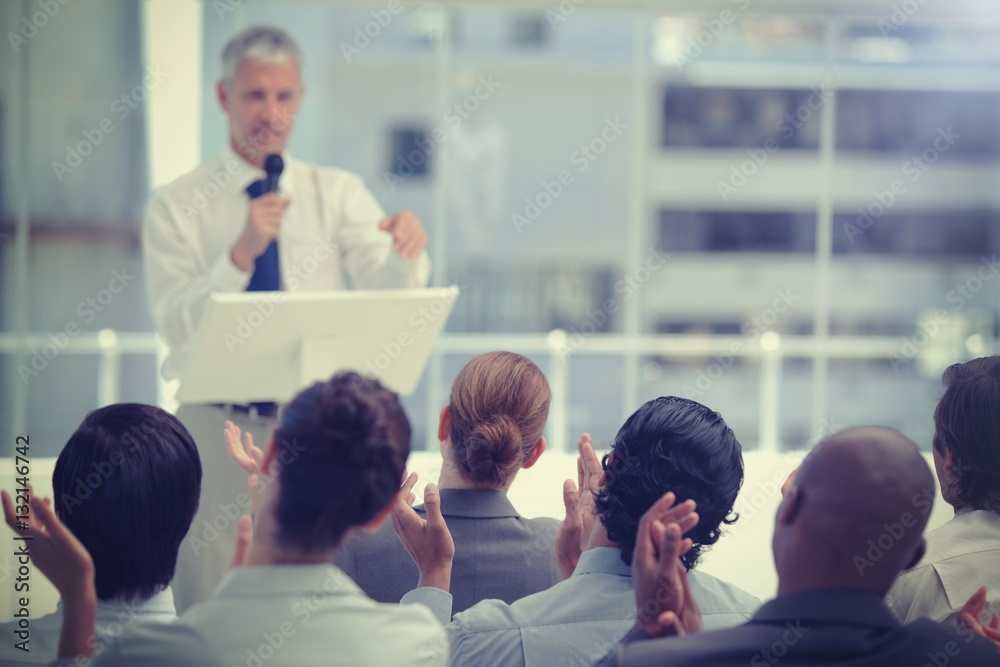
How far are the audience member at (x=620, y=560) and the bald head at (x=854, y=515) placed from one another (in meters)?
0.20

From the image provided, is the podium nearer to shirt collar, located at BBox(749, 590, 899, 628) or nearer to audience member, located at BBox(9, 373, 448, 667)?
audience member, located at BBox(9, 373, 448, 667)

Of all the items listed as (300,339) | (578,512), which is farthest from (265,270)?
(578,512)

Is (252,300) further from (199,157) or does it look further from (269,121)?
(199,157)

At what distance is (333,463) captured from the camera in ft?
3.35

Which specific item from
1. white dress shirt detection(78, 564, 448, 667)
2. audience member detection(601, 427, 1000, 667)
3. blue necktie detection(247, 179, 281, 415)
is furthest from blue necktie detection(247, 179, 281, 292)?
audience member detection(601, 427, 1000, 667)

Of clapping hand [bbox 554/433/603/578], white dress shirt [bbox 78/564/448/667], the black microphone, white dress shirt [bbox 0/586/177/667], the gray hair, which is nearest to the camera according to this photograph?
white dress shirt [bbox 78/564/448/667]

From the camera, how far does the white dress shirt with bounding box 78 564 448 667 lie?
94cm

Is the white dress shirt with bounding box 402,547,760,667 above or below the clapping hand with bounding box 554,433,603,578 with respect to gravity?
below

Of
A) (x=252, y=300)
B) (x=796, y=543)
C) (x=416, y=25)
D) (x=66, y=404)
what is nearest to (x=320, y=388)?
(x=796, y=543)

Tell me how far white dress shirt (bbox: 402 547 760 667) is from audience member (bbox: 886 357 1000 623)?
48 centimetres

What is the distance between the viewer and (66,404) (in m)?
6.07

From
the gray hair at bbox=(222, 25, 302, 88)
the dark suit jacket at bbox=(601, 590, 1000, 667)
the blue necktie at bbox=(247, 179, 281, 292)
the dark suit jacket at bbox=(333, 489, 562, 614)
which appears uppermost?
the gray hair at bbox=(222, 25, 302, 88)

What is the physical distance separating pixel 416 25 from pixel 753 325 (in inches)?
824

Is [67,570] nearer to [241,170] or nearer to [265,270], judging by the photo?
[265,270]
